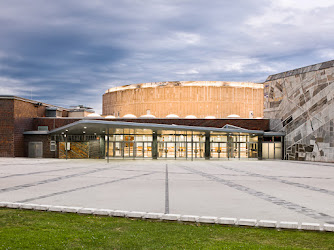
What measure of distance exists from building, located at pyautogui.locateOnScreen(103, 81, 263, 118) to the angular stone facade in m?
11.7

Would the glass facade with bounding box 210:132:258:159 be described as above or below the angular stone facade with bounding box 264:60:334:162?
below

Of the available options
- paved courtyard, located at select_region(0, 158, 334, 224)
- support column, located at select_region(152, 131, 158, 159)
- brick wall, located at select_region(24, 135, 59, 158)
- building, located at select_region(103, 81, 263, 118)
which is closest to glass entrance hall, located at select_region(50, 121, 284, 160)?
support column, located at select_region(152, 131, 158, 159)

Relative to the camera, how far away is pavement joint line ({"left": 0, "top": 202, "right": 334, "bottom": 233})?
7580mm

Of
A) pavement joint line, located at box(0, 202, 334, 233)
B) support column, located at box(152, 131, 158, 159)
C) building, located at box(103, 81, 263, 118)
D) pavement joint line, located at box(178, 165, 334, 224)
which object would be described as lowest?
pavement joint line, located at box(178, 165, 334, 224)

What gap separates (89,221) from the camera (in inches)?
324

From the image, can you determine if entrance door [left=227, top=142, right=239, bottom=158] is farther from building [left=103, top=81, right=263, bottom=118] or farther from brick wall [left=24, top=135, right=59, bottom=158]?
brick wall [left=24, top=135, right=59, bottom=158]

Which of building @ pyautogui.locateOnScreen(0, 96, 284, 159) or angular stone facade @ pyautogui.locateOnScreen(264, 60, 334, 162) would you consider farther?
building @ pyautogui.locateOnScreen(0, 96, 284, 159)

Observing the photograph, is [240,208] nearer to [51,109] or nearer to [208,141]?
[208,141]

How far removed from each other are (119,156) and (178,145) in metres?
7.42

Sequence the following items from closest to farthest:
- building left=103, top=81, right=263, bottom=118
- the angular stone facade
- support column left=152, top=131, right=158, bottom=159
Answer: the angular stone facade, support column left=152, top=131, right=158, bottom=159, building left=103, top=81, right=263, bottom=118

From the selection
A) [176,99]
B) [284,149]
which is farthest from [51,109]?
[284,149]

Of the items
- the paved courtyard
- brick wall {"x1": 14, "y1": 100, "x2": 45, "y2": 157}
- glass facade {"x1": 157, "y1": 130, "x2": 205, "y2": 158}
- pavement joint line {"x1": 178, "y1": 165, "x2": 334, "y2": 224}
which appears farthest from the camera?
brick wall {"x1": 14, "y1": 100, "x2": 45, "y2": 157}

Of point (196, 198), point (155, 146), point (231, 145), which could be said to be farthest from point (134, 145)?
point (196, 198)

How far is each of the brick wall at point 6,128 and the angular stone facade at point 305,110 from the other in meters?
32.9
